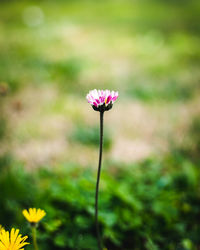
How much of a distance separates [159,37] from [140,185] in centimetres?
682

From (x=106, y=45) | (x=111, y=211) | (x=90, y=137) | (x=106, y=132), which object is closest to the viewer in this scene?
(x=111, y=211)

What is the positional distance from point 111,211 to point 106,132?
69.0 inches

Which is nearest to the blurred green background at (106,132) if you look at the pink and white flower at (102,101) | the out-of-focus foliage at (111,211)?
the out-of-focus foliage at (111,211)

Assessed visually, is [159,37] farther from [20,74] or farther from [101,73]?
[20,74]

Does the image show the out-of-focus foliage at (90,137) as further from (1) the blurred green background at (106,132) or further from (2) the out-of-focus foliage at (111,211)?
(2) the out-of-focus foliage at (111,211)

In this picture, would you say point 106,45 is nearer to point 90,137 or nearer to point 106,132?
point 106,132

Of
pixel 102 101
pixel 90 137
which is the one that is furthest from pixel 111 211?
pixel 90 137

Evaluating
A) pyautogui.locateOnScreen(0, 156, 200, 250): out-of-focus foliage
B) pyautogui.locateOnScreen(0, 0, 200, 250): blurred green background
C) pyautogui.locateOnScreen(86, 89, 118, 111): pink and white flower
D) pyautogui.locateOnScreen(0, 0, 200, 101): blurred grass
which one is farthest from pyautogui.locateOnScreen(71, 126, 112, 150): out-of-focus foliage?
pyautogui.locateOnScreen(86, 89, 118, 111): pink and white flower

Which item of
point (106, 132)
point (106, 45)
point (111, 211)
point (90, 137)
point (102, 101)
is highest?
point (106, 45)

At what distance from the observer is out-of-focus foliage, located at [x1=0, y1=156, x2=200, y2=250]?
171 cm

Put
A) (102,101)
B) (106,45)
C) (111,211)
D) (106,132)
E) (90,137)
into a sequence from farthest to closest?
(106,45)
(106,132)
(90,137)
(111,211)
(102,101)

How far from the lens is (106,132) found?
353cm

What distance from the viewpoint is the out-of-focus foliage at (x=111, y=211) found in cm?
171

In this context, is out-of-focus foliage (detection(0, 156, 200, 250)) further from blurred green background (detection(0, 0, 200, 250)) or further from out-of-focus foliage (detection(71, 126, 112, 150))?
out-of-focus foliage (detection(71, 126, 112, 150))
